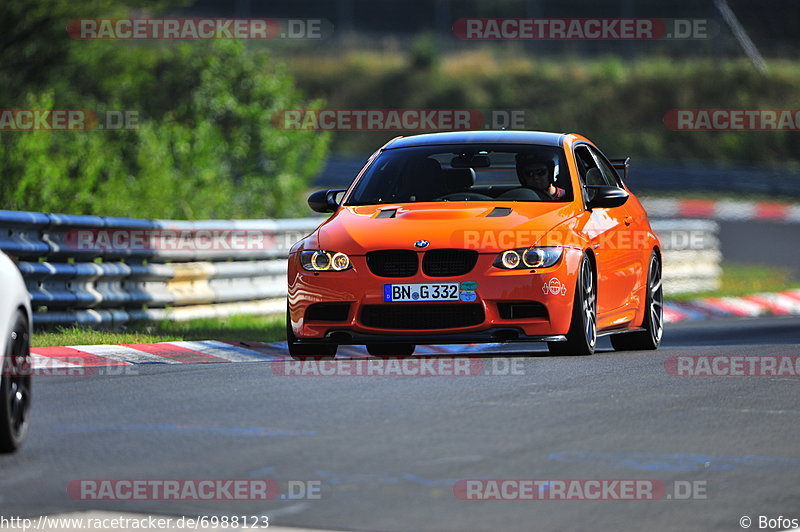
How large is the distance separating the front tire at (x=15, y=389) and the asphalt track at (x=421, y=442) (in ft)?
0.33

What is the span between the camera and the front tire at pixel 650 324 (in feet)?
43.3

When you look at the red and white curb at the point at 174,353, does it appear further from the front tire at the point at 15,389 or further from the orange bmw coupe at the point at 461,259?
the front tire at the point at 15,389

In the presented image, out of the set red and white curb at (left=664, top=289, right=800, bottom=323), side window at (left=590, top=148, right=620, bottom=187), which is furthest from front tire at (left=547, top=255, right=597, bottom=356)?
red and white curb at (left=664, top=289, right=800, bottom=323)

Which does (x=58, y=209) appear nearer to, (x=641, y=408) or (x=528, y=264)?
(x=528, y=264)

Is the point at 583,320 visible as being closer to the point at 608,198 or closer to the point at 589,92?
the point at 608,198

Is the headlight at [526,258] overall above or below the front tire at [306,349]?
above

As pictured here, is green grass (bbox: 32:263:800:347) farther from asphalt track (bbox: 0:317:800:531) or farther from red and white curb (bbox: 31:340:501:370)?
asphalt track (bbox: 0:317:800:531)

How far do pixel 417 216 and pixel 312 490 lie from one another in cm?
512

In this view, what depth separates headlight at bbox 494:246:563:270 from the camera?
35.7 feet

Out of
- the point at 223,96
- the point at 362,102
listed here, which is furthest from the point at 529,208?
the point at 362,102

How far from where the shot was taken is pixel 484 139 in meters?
12.6

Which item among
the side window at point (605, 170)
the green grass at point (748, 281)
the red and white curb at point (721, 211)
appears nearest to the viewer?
the side window at point (605, 170)

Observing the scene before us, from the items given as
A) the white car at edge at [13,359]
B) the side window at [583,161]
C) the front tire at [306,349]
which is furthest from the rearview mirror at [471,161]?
the white car at edge at [13,359]

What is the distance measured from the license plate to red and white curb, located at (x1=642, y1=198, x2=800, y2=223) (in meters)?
29.6
